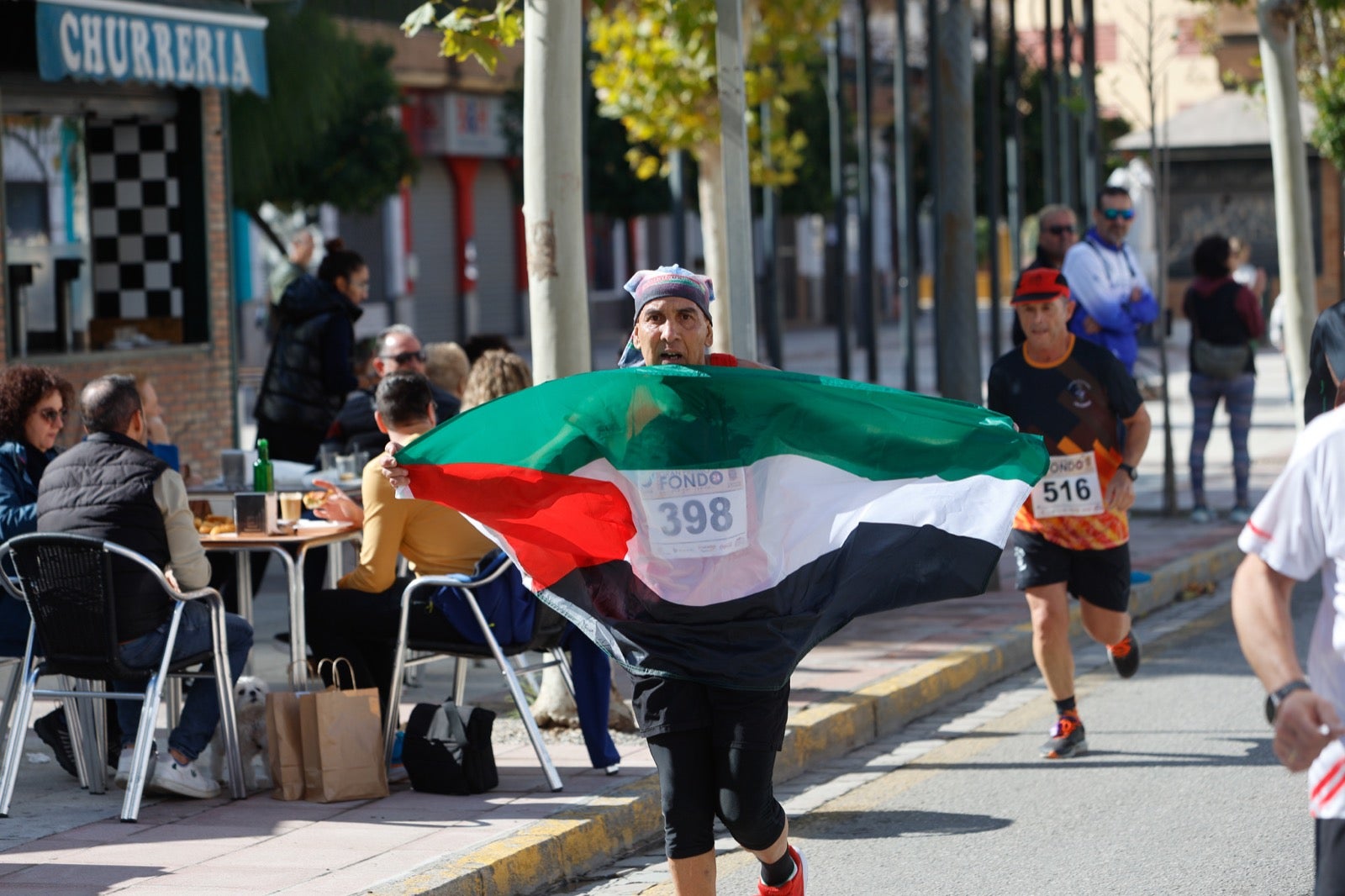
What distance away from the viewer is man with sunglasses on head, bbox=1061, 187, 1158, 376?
11133 millimetres

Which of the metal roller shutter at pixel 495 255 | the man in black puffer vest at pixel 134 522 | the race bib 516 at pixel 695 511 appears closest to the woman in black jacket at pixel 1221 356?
the man in black puffer vest at pixel 134 522

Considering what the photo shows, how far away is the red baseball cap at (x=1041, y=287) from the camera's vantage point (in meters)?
7.66

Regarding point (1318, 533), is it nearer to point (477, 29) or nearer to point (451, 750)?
point (451, 750)

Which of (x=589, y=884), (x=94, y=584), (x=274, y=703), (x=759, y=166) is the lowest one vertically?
(x=589, y=884)

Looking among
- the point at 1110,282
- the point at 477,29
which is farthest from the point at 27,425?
the point at 1110,282

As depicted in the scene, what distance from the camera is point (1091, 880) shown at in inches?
237

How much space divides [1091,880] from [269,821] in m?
2.65

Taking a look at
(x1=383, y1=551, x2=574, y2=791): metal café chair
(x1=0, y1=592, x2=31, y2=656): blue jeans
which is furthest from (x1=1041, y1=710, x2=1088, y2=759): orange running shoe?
(x1=0, y1=592, x2=31, y2=656): blue jeans

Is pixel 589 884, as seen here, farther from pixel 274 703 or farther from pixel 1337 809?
pixel 1337 809

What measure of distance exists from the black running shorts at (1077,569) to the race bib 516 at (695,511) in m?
2.91

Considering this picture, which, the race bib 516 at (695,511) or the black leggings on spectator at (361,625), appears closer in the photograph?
the race bib 516 at (695,511)

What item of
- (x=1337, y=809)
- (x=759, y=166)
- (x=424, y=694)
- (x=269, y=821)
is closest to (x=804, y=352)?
(x=759, y=166)

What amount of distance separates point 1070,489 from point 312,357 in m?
4.87

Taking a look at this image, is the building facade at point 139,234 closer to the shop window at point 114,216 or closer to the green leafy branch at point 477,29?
the shop window at point 114,216
